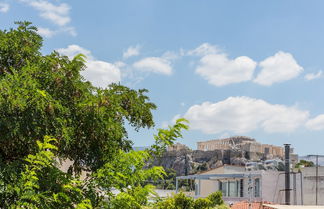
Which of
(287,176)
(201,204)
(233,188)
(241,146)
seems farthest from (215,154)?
(201,204)

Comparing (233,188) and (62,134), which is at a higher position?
(62,134)

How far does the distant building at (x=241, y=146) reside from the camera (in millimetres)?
139250

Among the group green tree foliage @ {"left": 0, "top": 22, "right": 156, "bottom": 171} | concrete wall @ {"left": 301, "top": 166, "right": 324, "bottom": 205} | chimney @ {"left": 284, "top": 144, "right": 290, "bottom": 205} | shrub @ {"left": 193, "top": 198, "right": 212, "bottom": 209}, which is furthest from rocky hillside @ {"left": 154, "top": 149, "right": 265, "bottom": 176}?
green tree foliage @ {"left": 0, "top": 22, "right": 156, "bottom": 171}

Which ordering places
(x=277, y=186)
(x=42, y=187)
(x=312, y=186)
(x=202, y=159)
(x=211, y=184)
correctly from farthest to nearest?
1. (x=202, y=159)
2. (x=211, y=184)
3. (x=277, y=186)
4. (x=312, y=186)
5. (x=42, y=187)

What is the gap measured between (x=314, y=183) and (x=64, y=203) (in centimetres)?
4184

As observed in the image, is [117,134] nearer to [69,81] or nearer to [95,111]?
[95,111]

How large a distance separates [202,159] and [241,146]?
12.4 m

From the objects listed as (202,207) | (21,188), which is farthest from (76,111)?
(202,207)

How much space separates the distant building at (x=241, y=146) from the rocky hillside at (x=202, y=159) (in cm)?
342

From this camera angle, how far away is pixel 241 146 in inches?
5536

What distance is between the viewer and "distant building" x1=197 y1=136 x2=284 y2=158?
13925 cm

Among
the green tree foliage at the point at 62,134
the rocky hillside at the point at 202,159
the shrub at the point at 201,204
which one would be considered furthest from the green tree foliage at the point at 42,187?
the rocky hillside at the point at 202,159

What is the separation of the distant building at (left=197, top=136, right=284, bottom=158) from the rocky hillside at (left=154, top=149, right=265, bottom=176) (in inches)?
134

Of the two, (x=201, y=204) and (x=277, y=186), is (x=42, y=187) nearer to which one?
(x=201, y=204)
